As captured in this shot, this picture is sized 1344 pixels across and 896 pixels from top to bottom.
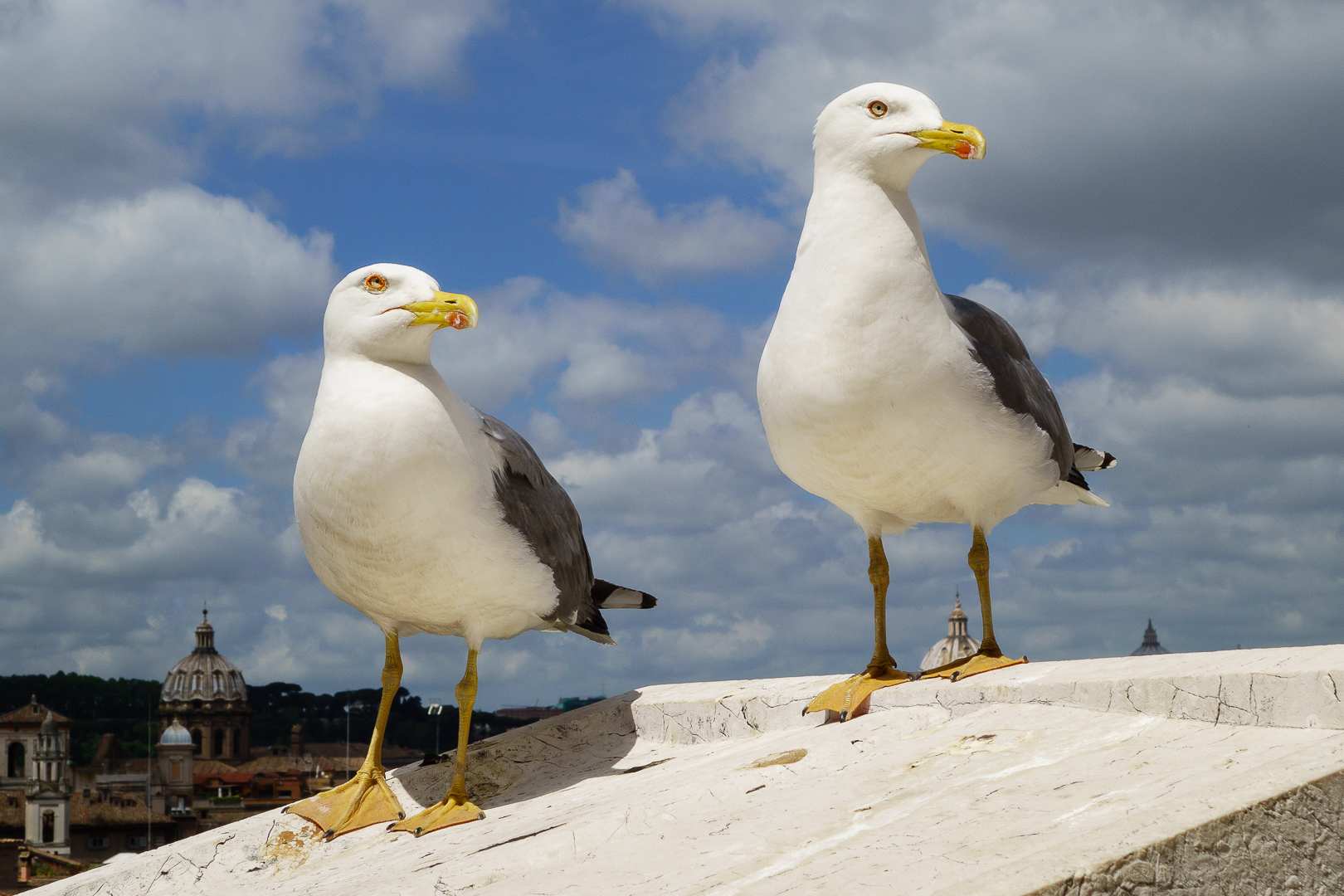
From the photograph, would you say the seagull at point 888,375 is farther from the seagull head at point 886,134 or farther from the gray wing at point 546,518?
the gray wing at point 546,518

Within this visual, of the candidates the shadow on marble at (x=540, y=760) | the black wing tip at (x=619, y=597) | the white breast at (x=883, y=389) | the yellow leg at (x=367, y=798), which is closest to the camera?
the white breast at (x=883, y=389)

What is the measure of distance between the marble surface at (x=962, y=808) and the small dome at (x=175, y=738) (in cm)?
10302

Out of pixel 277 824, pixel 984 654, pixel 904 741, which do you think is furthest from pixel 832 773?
pixel 277 824

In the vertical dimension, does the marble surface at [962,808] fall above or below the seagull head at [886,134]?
below

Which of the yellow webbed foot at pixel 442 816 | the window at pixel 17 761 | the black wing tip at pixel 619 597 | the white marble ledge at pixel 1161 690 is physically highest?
the black wing tip at pixel 619 597

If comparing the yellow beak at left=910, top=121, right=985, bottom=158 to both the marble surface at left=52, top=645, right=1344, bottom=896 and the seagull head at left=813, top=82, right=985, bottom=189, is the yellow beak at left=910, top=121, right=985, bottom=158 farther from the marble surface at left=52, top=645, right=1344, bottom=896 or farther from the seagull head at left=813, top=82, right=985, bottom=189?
the marble surface at left=52, top=645, right=1344, bottom=896

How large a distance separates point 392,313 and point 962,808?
13.0 ft

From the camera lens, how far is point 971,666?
7.02 meters

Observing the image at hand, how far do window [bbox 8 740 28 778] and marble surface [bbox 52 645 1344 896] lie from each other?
105 metres

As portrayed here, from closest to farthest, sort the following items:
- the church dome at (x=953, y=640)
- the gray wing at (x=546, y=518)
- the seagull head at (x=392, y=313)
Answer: the seagull head at (x=392, y=313) < the gray wing at (x=546, y=518) < the church dome at (x=953, y=640)

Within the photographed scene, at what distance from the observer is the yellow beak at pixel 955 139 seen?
693 centimetres

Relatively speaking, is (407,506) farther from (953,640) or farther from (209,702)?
(209,702)

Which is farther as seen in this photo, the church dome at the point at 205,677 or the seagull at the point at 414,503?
the church dome at the point at 205,677

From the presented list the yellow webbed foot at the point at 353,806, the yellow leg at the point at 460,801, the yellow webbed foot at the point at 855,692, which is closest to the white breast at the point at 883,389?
the yellow webbed foot at the point at 855,692
